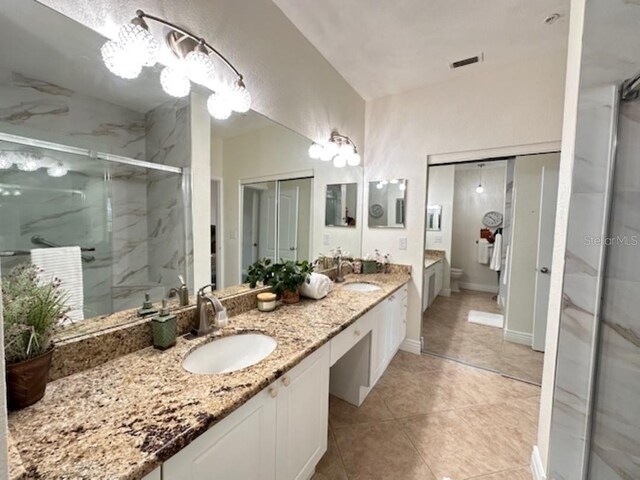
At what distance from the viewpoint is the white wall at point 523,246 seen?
2.93 meters

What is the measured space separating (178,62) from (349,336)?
5.57 feet

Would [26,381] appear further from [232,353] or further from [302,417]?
[302,417]

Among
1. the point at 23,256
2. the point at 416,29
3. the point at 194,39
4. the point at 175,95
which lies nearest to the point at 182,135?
the point at 175,95

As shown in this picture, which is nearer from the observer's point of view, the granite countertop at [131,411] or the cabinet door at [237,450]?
the granite countertop at [131,411]

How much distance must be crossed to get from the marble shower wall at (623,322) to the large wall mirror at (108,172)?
6.15 feet

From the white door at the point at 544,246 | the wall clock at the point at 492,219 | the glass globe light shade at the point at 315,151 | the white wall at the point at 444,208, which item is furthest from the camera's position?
the wall clock at the point at 492,219

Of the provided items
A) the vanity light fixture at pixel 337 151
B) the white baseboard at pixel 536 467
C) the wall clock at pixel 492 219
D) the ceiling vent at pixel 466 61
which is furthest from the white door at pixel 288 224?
the wall clock at pixel 492 219

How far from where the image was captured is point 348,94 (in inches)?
107

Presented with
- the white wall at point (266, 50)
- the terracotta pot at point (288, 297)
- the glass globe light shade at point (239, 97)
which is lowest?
the terracotta pot at point (288, 297)

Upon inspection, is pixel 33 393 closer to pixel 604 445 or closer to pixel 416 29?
pixel 604 445

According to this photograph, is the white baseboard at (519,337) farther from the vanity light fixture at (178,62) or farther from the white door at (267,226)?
the vanity light fixture at (178,62)

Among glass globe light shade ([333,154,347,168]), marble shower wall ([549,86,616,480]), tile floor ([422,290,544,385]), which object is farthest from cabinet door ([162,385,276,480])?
tile floor ([422,290,544,385])

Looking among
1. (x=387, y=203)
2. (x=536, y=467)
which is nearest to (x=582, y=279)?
(x=536, y=467)

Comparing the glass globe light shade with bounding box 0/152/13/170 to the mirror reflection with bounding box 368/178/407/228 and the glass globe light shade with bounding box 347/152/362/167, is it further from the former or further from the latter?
the mirror reflection with bounding box 368/178/407/228
